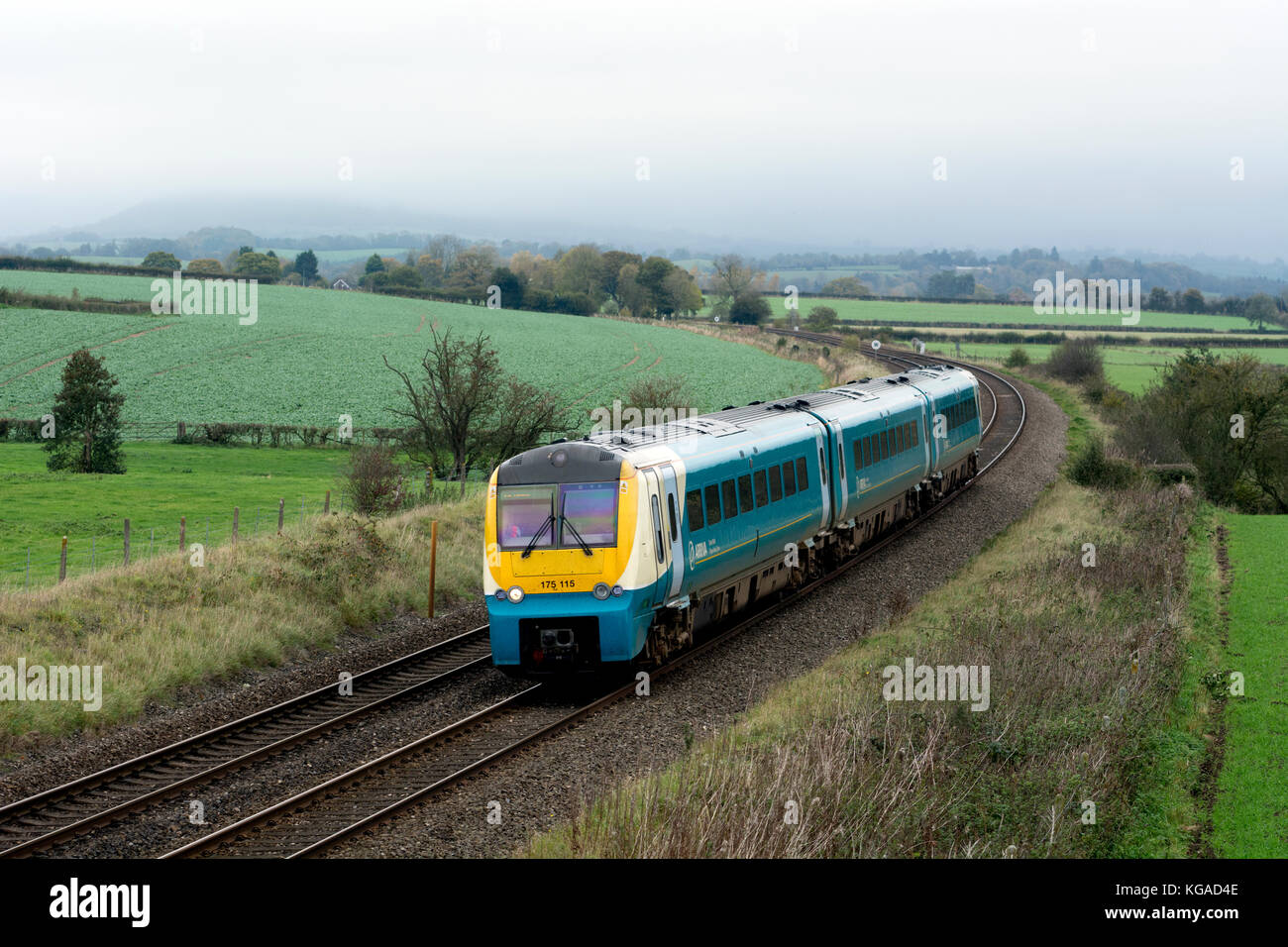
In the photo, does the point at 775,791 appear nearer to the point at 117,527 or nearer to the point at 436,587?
the point at 436,587

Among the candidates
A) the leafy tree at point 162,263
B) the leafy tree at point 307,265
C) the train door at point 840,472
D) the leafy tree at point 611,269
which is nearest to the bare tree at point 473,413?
the train door at point 840,472

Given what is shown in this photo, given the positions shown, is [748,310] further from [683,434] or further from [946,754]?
[946,754]

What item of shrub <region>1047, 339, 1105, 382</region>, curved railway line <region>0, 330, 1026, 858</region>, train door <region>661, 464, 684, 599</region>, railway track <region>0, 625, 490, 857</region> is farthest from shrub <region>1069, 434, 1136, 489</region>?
shrub <region>1047, 339, 1105, 382</region>

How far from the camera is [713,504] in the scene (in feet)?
59.8

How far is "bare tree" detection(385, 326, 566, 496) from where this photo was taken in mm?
33875

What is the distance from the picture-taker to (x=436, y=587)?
22953 millimetres

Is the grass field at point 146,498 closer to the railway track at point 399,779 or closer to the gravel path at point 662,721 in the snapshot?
the railway track at point 399,779

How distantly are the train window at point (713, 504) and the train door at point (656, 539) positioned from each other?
175cm

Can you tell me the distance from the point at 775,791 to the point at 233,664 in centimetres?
1042

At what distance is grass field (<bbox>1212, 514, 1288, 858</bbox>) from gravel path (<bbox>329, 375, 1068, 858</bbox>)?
18.0 ft

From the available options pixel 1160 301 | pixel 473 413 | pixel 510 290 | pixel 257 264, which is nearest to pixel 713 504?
pixel 473 413

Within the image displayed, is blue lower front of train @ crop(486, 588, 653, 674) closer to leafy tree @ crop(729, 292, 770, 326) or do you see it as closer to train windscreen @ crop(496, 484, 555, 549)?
train windscreen @ crop(496, 484, 555, 549)
